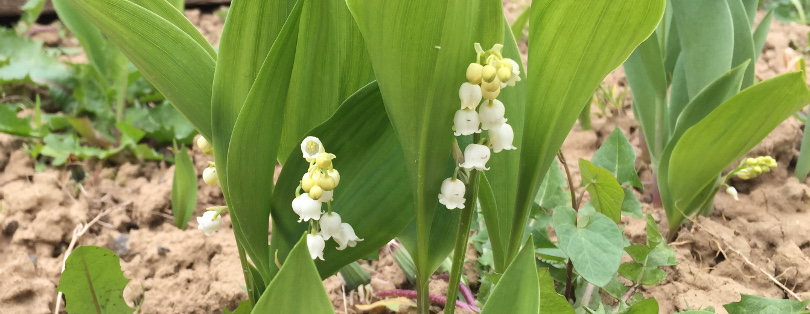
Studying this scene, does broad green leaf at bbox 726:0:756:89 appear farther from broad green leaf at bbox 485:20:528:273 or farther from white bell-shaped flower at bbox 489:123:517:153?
white bell-shaped flower at bbox 489:123:517:153

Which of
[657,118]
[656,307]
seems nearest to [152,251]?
[656,307]

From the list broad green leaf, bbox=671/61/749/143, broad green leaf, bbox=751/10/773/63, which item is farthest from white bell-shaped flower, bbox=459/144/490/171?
broad green leaf, bbox=751/10/773/63

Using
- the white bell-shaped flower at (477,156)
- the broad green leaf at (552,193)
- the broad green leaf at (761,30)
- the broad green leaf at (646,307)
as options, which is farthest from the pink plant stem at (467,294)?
the broad green leaf at (761,30)

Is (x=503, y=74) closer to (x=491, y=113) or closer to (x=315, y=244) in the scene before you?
(x=491, y=113)

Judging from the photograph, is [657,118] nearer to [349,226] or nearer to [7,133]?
[349,226]

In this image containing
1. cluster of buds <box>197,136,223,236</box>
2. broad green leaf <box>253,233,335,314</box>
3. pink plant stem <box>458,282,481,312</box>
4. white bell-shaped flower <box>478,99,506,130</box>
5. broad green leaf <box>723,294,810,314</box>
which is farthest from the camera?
pink plant stem <box>458,282,481,312</box>

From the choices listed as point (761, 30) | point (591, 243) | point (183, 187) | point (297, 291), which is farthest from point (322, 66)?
point (761, 30)

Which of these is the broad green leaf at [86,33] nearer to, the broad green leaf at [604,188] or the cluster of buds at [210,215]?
the cluster of buds at [210,215]
